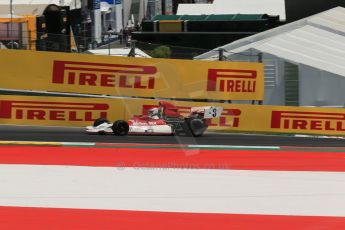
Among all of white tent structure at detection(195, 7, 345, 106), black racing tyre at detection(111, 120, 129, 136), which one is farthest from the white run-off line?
white tent structure at detection(195, 7, 345, 106)

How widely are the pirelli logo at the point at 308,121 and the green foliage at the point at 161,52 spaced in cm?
298

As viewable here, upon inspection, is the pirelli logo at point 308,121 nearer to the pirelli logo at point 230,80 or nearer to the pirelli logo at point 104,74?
the pirelli logo at point 230,80

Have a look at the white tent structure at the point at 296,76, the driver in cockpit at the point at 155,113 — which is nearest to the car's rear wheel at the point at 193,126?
the driver in cockpit at the point at 155,113

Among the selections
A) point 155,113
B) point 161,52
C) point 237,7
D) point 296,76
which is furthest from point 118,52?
point 237,7

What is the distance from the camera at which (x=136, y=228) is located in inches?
267

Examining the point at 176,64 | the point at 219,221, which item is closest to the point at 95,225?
the point at 219,221

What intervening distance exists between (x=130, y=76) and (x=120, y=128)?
2.28 meters

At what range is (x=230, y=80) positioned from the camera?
50.5ft

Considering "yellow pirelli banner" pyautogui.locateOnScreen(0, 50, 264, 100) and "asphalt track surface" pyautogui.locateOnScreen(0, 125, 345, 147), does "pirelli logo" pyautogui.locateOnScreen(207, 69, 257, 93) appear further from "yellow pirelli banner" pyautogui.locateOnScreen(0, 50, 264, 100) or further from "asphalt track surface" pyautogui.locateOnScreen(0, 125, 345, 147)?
"asphalt track surface" pyautogui.locateOnScreen(0, 125, 345, 147)

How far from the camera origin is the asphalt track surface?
12602mm

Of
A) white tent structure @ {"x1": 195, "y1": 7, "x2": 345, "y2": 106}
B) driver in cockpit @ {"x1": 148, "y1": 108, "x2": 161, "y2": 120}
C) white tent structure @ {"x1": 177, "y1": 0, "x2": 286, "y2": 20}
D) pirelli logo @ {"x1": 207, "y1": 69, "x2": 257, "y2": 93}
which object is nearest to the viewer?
driver in cockpit @ {"x1": 148, "y1": 108, "x2": 161, "y2": 120}

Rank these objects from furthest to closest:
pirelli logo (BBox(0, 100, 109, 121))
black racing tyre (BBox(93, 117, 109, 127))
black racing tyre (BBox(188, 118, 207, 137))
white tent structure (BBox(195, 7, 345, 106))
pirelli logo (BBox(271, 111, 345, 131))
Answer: white tent structure (BBox(195, 7, 345, 106))
pirelli logo (BBox(271, 111, 345, 131))
pirelli logo (BBox(0, 100, 109, 121))
black racing tyre (BBox(93, 117, 109, 127))
black racing tyre (BBox(188, 118, 207, 137))

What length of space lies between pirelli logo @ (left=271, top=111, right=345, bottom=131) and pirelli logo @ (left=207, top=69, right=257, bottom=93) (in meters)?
1.04

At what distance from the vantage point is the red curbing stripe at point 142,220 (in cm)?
684
